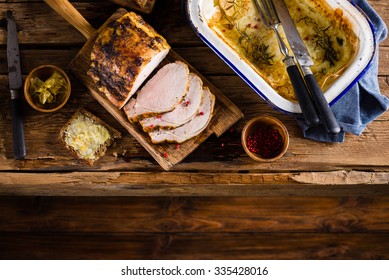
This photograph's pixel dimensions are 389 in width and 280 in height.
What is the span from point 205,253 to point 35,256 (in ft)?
3.45

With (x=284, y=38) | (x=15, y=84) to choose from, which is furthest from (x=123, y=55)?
(x=284, y=38)

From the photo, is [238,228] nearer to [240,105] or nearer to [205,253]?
[205,253]

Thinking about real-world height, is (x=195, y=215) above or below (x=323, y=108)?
below

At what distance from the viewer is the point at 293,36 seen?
2.08m

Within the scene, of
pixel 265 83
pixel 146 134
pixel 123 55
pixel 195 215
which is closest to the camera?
pixel 265 83

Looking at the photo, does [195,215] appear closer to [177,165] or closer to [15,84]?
[177,165]

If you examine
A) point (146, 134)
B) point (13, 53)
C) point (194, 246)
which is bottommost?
point (194, 246)

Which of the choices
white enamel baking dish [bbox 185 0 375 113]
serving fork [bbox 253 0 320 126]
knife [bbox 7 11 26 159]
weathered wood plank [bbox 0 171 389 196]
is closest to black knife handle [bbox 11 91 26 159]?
knife [bbox 7 11 26 159]

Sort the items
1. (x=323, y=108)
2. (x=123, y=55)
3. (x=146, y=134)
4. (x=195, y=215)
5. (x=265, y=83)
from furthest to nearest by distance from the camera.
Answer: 1. (x=195, y=215)
2. (x=146, y=134)
3. (x=123, y=55)
4. (x=265, y=83)
5. (x=323, y=108)

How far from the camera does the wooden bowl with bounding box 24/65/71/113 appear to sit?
224 cm

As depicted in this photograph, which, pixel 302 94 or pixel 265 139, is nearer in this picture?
pixel 302 94

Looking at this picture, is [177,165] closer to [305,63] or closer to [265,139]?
[265,139]

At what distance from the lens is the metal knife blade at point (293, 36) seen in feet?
6.66

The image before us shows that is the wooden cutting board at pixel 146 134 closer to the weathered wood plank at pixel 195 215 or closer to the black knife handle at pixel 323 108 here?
the black knife handle at pixel 323 108
